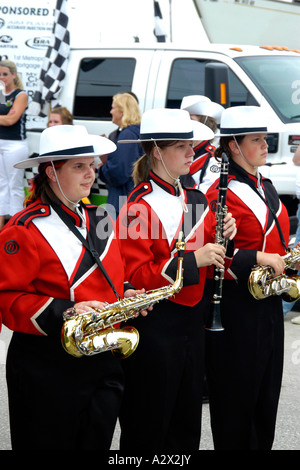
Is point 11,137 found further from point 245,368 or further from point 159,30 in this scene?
point 245,368

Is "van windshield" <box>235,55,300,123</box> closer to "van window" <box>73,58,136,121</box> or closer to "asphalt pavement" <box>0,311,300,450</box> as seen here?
"van window" <box>73,58,136,121</box>

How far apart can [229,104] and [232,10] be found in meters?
3.00

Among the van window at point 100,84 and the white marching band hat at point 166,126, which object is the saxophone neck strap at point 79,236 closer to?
the white marching band hat at point 166,126

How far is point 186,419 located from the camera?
363 cm

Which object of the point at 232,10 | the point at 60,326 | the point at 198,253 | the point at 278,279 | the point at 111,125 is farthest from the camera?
the point at 232,10

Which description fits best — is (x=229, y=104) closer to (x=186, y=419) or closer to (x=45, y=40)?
(x=45, y=40)

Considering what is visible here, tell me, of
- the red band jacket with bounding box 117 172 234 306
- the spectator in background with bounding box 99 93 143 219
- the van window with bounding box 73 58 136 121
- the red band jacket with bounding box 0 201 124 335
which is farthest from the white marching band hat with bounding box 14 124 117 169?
the van window with bounding box 73 58 136 121

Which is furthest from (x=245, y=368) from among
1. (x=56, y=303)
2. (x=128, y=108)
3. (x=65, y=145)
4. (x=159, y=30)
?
(x=159, y=30)

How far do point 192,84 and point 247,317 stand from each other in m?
4.62

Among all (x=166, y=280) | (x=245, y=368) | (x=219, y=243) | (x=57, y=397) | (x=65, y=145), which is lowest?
(x=245, y=368)

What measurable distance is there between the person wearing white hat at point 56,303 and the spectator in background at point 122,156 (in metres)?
3.87

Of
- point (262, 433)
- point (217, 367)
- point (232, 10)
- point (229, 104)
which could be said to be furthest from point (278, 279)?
point (232, 10)

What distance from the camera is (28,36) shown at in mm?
8797

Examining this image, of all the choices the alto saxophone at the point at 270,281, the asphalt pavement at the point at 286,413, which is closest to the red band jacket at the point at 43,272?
the alto saxophone at the point at 270,281
